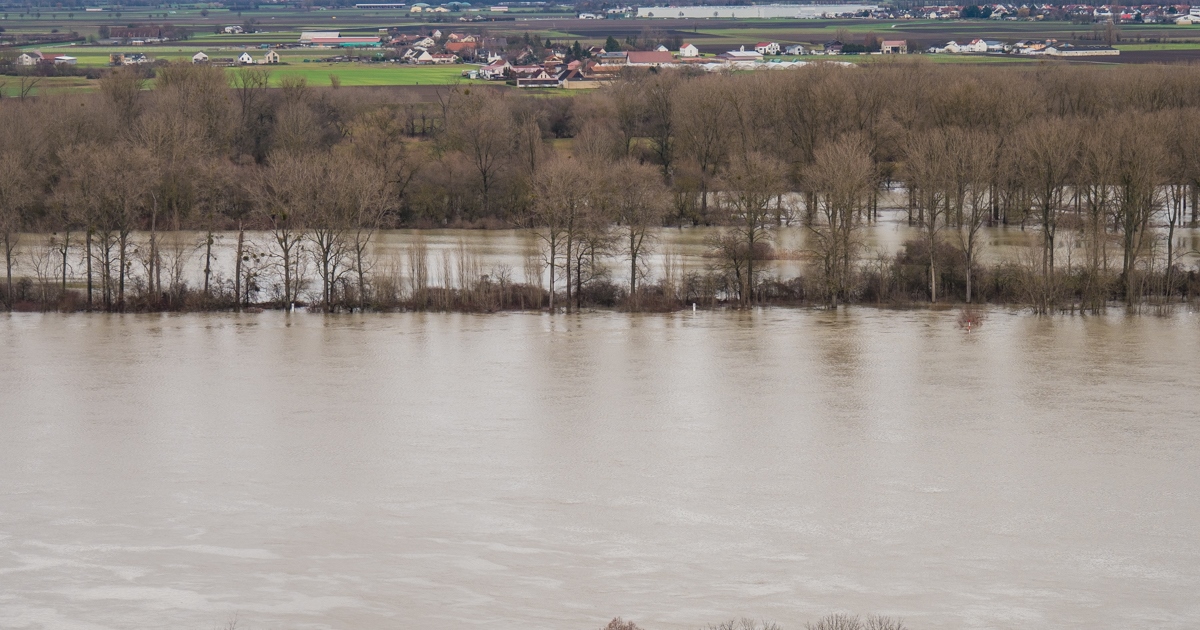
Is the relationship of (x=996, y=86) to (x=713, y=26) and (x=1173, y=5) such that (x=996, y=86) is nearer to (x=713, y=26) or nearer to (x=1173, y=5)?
(x=713, y=26)

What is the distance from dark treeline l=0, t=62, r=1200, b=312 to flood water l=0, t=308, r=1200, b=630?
2197mm

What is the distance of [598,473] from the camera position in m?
20.9

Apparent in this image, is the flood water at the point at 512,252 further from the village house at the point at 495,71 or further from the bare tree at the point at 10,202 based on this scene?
the village house at the point at 495,71

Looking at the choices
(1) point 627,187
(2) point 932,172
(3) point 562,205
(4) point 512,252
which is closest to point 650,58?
(4) point 512,252

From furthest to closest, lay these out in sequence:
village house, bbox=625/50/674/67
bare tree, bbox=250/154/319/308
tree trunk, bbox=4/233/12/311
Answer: village house, bbox=625/50/674/67, bare tree, bbox=250/154/319/308, tree trunk, bbox=4/233/12/311

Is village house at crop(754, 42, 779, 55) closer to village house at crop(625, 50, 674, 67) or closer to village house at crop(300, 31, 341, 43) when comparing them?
village house at crop(625, 50, 674, 67)

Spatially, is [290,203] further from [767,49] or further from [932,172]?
[767,49]

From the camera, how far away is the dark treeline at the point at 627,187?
33.0 m

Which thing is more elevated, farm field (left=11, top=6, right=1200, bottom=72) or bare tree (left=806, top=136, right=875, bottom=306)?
farm field (left=11, top=6, right=1200, bottom=72)

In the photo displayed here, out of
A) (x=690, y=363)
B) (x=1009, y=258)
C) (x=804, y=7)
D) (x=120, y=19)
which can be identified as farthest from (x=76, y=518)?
(x=804, y=7)

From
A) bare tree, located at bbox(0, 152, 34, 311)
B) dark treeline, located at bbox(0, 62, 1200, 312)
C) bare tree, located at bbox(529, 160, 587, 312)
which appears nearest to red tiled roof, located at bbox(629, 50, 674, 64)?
dark treeline, located at bbox(0, 62, 1200, 312)

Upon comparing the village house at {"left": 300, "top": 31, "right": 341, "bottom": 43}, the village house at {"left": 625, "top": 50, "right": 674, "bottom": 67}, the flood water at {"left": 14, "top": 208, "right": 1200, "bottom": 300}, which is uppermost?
the village house at {"left": 300, "top": 31, "right": 341, "bottom": 43}

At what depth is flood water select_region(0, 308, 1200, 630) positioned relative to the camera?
54.0 ft

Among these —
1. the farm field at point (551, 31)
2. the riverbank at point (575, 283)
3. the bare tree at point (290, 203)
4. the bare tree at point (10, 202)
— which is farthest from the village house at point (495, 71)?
the bare tree at point (10, 202)
